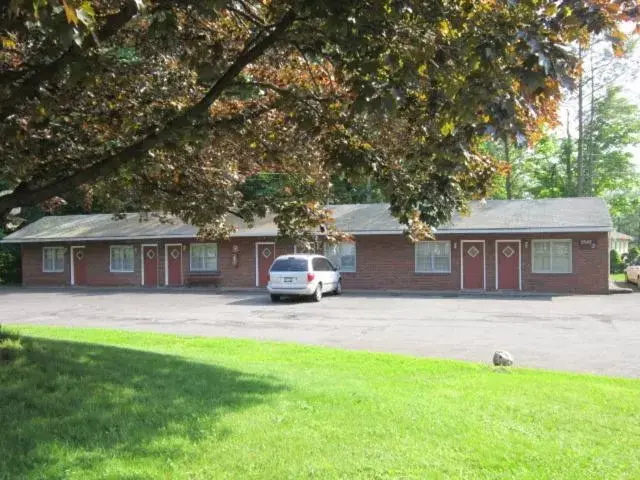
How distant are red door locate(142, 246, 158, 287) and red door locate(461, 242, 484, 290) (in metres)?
15.7

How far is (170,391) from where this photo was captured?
6832 mm

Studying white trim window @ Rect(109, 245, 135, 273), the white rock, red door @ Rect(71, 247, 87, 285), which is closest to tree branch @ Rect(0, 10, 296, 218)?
the white rock

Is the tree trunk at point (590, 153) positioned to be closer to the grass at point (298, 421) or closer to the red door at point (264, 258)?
the red door at point (264, 258)

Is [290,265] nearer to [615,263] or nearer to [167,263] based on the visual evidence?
[167,263]

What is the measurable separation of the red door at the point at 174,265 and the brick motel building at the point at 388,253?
0.05 m

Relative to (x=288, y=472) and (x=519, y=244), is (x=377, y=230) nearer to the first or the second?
(x=519, y=244)

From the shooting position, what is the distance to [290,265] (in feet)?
76.4

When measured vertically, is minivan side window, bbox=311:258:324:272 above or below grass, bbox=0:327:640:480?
above

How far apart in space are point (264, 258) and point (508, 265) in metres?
11.1

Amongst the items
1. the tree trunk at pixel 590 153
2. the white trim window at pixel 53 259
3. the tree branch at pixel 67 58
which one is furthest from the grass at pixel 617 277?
the tree branch at pixel 67 58

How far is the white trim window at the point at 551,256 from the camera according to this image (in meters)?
25.7

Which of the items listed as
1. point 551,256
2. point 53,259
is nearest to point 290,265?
point 551,256

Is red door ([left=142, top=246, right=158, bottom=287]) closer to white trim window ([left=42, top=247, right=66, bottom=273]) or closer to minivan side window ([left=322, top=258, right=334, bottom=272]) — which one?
white trim window ([left=42, top=247, right=66, bottom=273])

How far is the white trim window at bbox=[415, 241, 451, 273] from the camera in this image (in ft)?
89.8
